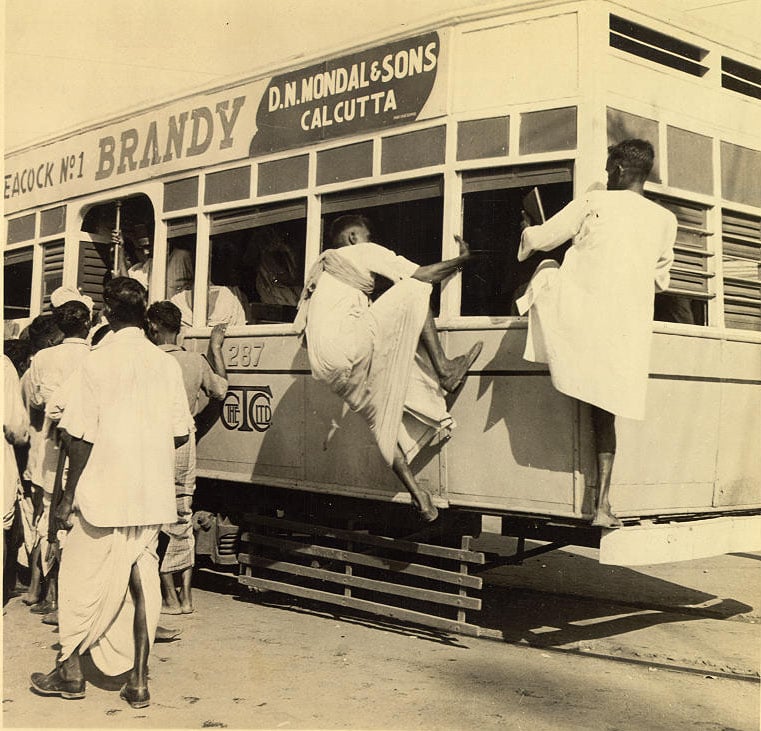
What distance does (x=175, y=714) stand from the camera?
410 cm

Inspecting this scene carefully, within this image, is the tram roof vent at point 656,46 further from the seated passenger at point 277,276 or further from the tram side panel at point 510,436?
the seated passenger at point 277,276

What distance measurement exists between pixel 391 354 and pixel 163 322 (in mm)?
1818

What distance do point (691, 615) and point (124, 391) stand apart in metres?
4.25

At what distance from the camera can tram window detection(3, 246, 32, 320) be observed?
8.61 metres

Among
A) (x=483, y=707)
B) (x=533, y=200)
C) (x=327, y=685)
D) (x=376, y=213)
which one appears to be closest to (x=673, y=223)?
(x=533, y=200)

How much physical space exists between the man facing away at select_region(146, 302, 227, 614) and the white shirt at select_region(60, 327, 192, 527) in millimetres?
1661

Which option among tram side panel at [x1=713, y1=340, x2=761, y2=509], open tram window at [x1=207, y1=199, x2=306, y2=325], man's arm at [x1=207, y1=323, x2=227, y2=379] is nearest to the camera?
tram side panel at [x1=713, y1=340, x2=761, y2=509]

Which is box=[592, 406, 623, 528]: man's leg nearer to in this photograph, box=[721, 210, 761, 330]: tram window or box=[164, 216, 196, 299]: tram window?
box=[721, 210, 761, 330]: tram window

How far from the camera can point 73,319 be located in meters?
5.81

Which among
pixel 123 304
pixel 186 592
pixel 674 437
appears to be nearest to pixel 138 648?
pixel 123 304

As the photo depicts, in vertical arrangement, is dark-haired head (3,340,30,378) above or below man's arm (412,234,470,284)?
below

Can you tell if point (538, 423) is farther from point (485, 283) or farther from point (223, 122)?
point (223, 122)

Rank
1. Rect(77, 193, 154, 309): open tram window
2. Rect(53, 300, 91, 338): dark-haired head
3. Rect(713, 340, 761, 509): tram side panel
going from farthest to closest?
1. Rect(77, 193, 154, 309): open tram window
2. Rect(53, 300, 91, 338): dark-haired head
3. Rect(713, 340, 761, 509): tram side panel

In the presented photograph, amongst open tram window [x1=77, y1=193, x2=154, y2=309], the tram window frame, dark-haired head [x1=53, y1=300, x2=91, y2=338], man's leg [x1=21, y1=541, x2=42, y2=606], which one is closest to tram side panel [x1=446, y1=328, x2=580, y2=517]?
dark-haired head [x1=53, y1=300, x2=91, y2=338]
